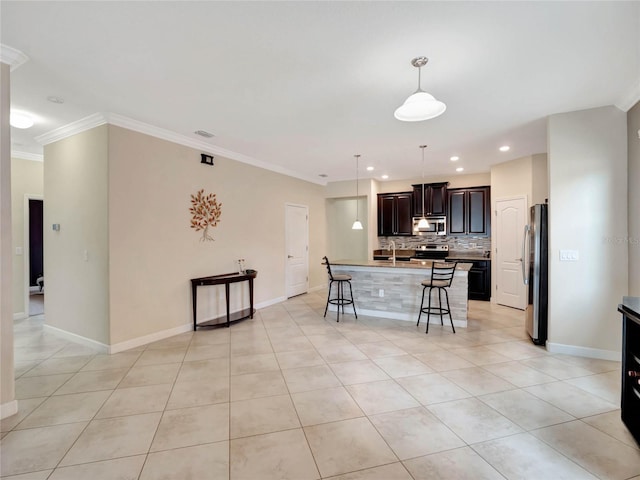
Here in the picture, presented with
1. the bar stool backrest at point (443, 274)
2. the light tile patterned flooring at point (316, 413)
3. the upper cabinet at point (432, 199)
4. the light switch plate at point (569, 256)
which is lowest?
the light tile patterned flooring at point (316, 413)

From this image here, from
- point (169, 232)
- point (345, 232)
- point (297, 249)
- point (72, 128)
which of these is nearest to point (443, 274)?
point (297, 249)

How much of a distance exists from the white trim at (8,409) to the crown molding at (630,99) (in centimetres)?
603

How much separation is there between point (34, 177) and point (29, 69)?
3630 millimetres

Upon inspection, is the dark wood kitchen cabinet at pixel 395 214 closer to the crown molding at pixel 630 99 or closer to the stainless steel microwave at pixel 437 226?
the stainless steel microwave at pixel 437 226

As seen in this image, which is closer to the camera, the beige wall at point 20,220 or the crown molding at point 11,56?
the crown molding at point 11,56

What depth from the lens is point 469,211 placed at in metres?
6.46

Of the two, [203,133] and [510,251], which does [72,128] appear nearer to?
[203,133]

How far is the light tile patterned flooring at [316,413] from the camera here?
1787 millimetres

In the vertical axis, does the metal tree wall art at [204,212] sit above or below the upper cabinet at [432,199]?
below

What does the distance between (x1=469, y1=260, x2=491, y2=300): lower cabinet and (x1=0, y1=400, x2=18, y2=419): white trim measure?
22.5ft

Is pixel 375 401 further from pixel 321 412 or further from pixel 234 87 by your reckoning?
pixel 234 87

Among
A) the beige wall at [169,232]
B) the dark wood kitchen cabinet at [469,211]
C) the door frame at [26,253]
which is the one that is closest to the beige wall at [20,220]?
the door frame at [26,253]

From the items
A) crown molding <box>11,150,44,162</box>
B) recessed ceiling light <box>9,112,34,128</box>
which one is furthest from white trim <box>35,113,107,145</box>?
crown molding <box>11,150,44,162</box>

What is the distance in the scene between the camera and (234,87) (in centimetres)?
280
